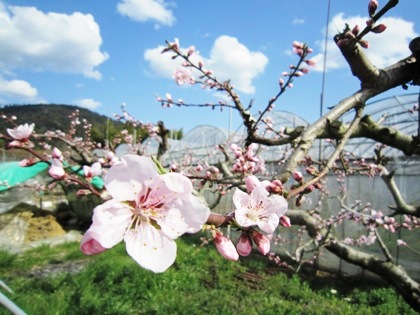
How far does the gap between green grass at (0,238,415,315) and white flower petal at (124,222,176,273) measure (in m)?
4.05

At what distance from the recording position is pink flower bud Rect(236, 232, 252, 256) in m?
0.67

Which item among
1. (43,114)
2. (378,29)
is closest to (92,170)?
(378,29)

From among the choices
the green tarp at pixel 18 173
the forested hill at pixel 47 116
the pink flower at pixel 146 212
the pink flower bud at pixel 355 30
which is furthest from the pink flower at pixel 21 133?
the forested hill at pixel 47 116

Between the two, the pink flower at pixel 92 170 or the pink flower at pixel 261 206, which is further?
the pink flower at pixel 92 170

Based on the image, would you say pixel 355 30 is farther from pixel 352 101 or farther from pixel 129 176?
pixel 129 176

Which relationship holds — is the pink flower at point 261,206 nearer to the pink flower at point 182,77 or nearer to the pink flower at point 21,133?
the pink flower at point 21,133

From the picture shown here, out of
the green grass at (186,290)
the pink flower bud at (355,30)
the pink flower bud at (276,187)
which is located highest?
the pink flower bud at (355,30)

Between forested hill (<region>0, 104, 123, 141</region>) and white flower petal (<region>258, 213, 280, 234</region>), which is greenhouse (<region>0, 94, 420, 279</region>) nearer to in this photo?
white flower petal (<region>258, 213, 280, 234</region>)

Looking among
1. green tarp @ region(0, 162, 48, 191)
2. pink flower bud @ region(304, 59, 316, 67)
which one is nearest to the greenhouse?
green tarp @ region(0, 162, 48, 191)

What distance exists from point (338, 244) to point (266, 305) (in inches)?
79.3

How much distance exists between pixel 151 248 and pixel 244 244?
7.6 inches

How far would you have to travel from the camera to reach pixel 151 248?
593 millimetres

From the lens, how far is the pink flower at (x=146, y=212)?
55cm

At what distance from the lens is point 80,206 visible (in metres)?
11.3
